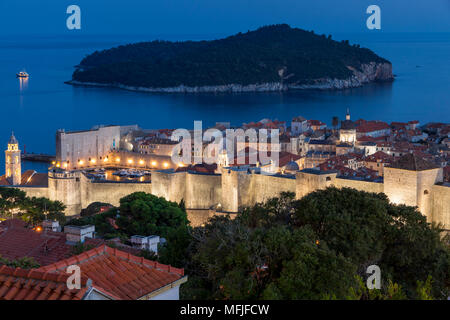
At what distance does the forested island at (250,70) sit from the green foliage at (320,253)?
6728 centimetres

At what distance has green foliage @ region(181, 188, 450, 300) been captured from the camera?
5.14m

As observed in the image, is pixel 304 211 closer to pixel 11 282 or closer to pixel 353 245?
pixel 353 245

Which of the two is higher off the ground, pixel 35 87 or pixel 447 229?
pixel 35 87

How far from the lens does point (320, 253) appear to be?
17.7 ft

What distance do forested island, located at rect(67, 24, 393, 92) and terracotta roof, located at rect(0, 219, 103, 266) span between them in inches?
2709

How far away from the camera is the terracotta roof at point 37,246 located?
229 inches

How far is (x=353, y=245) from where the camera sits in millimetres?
7227

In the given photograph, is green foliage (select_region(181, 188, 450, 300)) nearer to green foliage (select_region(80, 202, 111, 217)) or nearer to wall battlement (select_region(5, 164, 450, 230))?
wall battlement (select_region(5, 164, 450, 230))

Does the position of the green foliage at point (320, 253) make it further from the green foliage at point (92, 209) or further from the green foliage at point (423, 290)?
the green foliage at point (92, 209)

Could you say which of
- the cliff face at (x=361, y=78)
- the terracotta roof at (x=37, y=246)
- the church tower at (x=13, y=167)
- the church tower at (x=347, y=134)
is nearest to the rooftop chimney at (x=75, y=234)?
the terracotta roof at (x=37, y=246)

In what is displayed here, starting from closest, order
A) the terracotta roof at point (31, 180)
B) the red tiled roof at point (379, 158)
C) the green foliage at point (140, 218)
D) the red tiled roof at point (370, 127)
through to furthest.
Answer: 1. the green foliage at point (140, 218)
2. the terracotta roof at point (31, 180)
3. the red tiled roof at point (379, 158)
4. the red tiled roof at point (370, 127)

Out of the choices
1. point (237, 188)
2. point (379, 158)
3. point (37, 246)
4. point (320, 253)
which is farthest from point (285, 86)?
point (320, 253)
